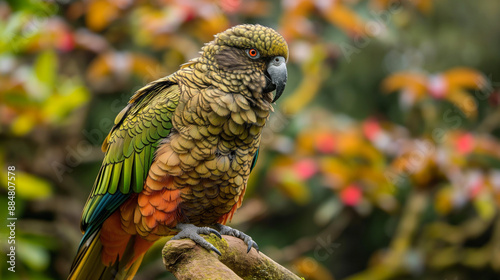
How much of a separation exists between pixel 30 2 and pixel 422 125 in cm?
372

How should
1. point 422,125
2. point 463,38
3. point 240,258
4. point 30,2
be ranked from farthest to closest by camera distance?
point 463,38, point 422,125, point 30,2, point 240,258

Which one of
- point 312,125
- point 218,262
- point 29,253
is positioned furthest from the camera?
point 312,125

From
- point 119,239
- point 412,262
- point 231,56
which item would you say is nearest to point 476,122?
point 412,262

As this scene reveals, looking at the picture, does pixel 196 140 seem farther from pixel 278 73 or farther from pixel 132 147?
pixel 278 73

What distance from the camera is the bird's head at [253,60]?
6.67 ft

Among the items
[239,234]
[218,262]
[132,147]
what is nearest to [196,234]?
[218,262]

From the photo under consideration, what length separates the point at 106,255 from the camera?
7.69 feet

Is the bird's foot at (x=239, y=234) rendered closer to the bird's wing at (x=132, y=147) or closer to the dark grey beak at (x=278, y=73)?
the bird's wing at (x=132, y=147)

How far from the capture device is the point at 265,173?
13.5 ft

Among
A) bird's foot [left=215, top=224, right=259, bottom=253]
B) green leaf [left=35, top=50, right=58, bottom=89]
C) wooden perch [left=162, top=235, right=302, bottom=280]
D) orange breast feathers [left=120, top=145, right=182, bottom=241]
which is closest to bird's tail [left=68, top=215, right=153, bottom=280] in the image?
orange breast feathers [left=120, top=145, right=182, bottom=241]

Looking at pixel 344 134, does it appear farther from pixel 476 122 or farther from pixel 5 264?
pixel 5 264

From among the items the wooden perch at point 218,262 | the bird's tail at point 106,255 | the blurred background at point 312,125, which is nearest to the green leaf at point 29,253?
the blurred background at point 312,125

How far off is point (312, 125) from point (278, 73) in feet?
6.13

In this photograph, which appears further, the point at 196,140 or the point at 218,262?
the point at 196,140
